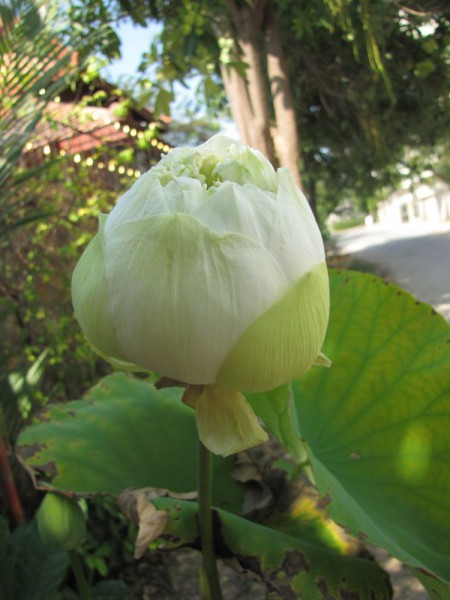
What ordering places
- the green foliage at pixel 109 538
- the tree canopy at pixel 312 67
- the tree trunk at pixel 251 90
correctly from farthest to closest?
the tree trunk at pixel 251 90, the tree canopy at pixel 312 67, the green foliage at pixel 109 538

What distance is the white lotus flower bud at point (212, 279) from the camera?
0.32 m

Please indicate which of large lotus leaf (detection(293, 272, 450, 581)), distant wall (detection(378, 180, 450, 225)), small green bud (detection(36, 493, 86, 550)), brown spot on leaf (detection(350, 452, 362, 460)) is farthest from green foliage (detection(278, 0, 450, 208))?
distant wall (detection(378, 180, 450, 225))

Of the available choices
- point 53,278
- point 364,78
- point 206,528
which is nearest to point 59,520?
point 206,528

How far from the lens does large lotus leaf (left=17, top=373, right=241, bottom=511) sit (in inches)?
22.4

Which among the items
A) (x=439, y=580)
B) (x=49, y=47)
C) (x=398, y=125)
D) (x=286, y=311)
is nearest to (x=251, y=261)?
(x=286, y=311)

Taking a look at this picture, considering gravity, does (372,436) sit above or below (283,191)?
below

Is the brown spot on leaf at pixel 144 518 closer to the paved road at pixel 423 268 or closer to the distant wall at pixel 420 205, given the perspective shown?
the paved road at pixel 423 268

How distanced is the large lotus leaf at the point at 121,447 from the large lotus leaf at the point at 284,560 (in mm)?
115

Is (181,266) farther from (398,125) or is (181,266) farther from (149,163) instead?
(398,125)

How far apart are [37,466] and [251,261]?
1.25ft

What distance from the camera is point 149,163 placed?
410cm

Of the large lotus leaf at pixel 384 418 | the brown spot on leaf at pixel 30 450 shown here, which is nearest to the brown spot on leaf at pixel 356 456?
the large lotus leaf at pixel 384 418

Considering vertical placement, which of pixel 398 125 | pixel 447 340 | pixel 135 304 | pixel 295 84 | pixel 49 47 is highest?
pixel 295 84

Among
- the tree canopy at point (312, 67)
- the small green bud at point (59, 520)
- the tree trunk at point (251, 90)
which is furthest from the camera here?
the tree trunk at point (251, 90)
